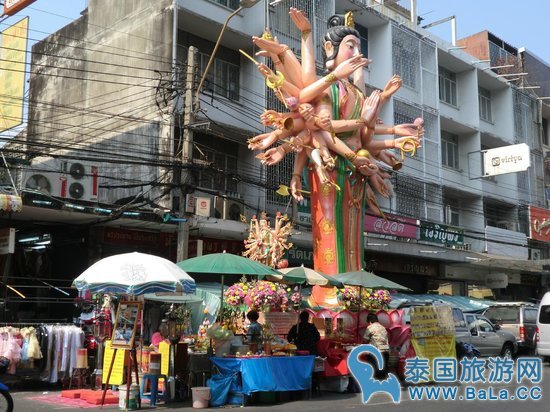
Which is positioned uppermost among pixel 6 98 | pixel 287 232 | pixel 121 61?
pixel 121 61

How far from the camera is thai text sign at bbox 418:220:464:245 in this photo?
2755 cm

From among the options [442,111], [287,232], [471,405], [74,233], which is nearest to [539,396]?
[471,405]

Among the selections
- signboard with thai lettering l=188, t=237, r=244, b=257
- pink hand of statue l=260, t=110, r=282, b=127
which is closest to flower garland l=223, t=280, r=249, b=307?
pink hand of statue l=260, t=110, r=282, b=127

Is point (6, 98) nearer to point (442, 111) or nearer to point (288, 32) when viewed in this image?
point (288, 32)

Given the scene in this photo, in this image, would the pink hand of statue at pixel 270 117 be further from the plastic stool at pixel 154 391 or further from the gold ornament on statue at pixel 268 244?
the plastic stool at pixel 154 391

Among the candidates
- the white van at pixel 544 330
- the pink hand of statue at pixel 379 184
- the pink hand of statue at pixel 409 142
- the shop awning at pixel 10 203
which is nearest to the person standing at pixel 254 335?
the shop awning at pixel 10 203

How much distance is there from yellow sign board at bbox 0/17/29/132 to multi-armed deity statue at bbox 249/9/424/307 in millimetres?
8291

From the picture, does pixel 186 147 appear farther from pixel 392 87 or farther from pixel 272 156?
pixel 392 87

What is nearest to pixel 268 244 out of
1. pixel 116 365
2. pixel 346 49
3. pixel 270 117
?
pixel 270 117

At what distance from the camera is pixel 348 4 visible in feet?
91.6

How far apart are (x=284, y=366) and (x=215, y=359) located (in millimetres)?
1261

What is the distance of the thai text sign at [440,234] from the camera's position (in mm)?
27547

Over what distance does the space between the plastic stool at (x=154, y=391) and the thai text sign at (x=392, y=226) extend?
1461cm

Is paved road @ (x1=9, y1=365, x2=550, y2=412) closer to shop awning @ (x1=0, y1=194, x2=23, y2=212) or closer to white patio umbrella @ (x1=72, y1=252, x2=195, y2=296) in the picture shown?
white patio umbrella @ (x1=72, y1=252, x2=195, y2=296)
